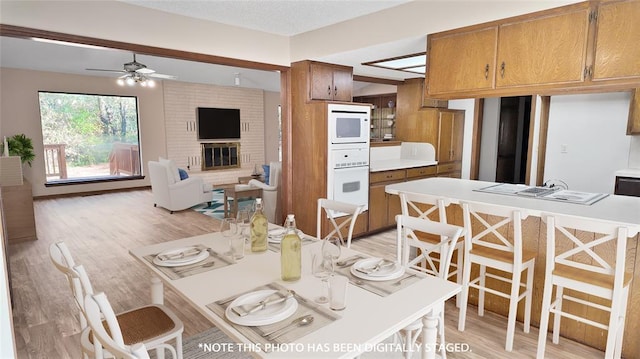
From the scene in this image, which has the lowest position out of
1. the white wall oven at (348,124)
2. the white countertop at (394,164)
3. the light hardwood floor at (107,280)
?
the light hardwood floor at (107,280)

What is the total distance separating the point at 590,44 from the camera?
243 centimetres

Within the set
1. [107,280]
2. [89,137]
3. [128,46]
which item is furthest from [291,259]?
[89,137]

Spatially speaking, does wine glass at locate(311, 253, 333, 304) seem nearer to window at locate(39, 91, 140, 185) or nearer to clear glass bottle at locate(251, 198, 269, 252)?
clear glass bottle at locate(251, 198, 269, 252)

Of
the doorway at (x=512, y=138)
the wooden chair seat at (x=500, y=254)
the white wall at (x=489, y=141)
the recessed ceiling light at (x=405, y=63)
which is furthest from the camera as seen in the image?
the doorway at (x=512, y=138)

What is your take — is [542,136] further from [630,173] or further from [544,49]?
[544,49]

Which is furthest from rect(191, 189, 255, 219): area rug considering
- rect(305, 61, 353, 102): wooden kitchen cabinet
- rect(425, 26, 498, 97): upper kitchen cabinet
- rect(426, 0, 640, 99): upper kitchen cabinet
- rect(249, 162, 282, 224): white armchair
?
rect(426, 0, 640, 99): upper kitchen cabinet

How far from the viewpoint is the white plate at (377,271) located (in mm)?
1575

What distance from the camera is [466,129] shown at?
6043 millimetres

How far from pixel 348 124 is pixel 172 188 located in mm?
3260

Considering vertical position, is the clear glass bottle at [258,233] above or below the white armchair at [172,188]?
above

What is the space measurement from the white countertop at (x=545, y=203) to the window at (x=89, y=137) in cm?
736

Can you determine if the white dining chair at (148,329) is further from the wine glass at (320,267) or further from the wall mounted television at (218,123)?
the wall mounted television at (218,123)

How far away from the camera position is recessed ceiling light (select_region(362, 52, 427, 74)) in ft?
13.2

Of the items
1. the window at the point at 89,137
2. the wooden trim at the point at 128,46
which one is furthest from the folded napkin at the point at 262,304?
the window at the point at 89,137
